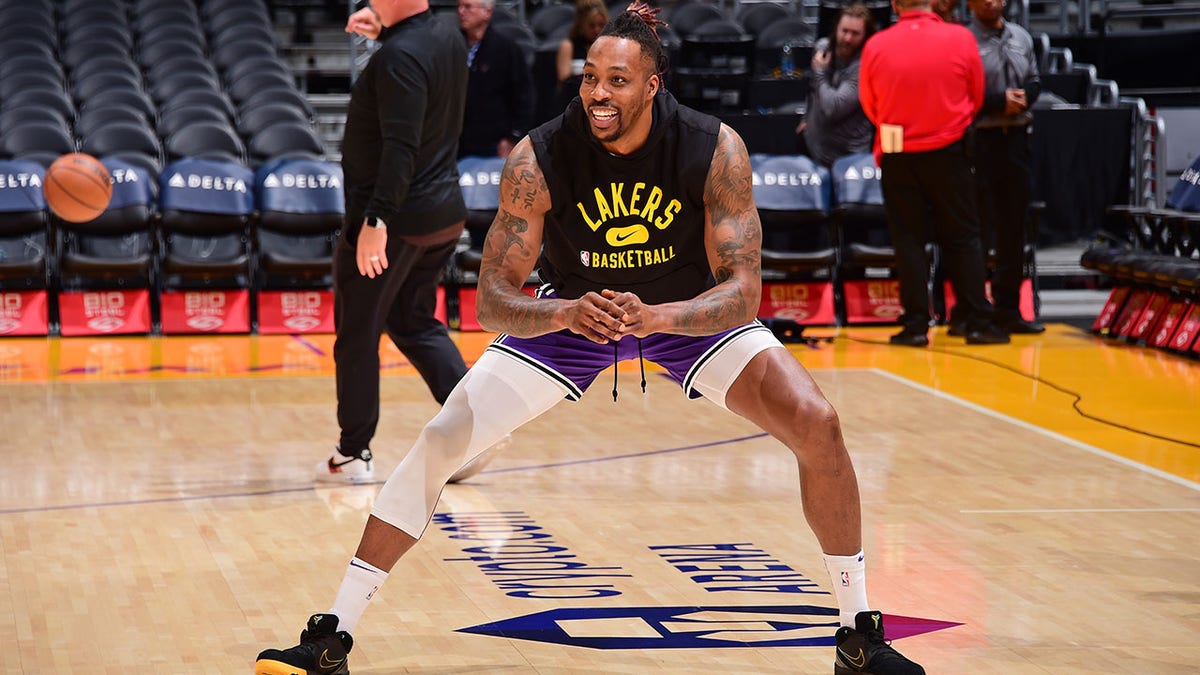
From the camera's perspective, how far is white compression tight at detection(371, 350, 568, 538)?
397 centimetres

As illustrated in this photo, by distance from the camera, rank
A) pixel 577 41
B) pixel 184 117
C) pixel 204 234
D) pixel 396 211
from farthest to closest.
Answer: pixel 184 117 → pixel 577 41 → pixel 204 234 → pixel 396 211

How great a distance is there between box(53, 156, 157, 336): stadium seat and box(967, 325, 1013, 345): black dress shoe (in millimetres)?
5365

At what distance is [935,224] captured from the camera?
10266 mm

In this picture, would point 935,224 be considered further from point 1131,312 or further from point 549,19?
point 549,19

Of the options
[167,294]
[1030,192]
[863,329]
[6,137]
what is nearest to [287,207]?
[167,294]

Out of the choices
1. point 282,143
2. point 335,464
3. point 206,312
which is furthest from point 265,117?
point 335,464

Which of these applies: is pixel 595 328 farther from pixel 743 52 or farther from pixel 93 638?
pixel 743 52

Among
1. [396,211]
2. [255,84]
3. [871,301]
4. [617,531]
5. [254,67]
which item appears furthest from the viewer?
[254,67]

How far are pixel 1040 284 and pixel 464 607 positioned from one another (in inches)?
352

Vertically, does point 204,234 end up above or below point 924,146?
below

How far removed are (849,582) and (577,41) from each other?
8.00m

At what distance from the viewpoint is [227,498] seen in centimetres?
615

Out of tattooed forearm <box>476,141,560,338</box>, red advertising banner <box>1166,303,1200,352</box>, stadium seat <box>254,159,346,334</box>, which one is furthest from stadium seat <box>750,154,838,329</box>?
tattooed forearm <box>476,141,560,338</box>

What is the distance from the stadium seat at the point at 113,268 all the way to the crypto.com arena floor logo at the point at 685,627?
685 cm
